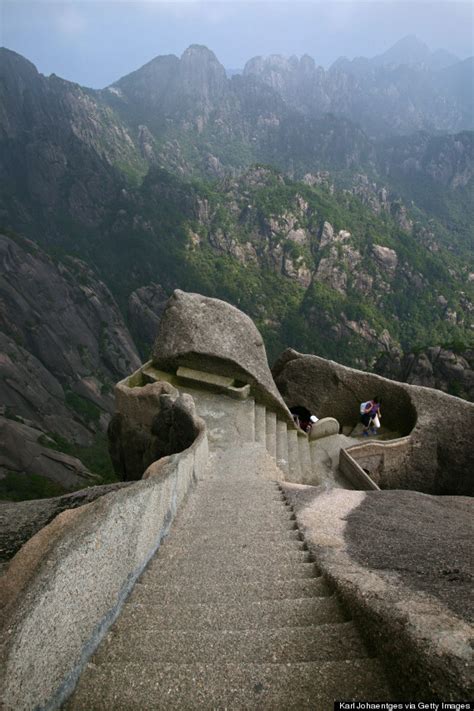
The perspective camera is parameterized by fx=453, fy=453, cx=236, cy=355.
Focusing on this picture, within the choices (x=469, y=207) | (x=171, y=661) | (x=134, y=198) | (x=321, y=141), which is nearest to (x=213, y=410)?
(x=171, y=661)

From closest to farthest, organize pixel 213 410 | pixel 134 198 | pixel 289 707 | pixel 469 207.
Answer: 1. pixel 289 707
2. pixel 213 410
3. pixel 134 198
4. pixel 469 207

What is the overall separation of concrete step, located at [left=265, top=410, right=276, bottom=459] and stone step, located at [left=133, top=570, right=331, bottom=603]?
5.58 meters

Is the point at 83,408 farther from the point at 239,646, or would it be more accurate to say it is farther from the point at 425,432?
the point at 239,646

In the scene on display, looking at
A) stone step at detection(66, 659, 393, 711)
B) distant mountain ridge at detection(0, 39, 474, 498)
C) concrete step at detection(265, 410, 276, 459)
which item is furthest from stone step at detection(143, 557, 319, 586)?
distant mountain ridge at detection(0, 39, 474, 498)

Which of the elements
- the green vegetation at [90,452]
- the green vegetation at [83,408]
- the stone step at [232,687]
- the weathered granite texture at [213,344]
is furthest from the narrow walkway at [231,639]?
the green vegetation at [83,408]

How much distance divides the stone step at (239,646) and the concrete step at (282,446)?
639 centimetres

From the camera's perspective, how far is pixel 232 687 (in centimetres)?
245

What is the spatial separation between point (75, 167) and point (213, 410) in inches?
3650

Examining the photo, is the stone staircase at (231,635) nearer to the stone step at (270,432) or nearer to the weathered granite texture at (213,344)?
the stone step at (270,432)

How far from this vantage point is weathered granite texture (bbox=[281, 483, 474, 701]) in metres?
2.20

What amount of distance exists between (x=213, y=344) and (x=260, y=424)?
252 cm

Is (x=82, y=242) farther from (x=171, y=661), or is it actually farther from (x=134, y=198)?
(x=171, y=661)

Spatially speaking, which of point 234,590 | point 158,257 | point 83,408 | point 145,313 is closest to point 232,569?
point 234,590

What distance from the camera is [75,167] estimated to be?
8906cm
